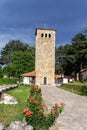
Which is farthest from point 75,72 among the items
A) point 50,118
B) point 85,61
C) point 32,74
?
point 50,118

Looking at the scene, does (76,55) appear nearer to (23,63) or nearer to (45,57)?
(45,57)

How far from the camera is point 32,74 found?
211 feet

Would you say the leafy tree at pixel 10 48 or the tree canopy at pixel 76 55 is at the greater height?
the leafy tree at pixel 10 48

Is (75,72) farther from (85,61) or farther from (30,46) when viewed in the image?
(30,46)

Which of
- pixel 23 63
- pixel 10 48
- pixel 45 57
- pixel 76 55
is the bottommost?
pixel 23 63

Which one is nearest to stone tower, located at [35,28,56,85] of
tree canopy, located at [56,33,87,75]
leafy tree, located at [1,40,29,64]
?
tree canopy, located at [56,33,87,75]

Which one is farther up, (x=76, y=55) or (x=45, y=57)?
(x=76, y=55)

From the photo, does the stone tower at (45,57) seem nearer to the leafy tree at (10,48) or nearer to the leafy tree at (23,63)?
the leafy tree at (23,63)

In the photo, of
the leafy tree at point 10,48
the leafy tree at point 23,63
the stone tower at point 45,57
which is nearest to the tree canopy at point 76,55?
the stone tower at point 45,57

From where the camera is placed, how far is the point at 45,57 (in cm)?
5847

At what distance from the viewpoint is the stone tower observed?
189 feet

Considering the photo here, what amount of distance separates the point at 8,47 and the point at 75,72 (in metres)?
38.1

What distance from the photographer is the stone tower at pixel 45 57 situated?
57.8 metres

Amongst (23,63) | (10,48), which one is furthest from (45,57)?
(10,48)
